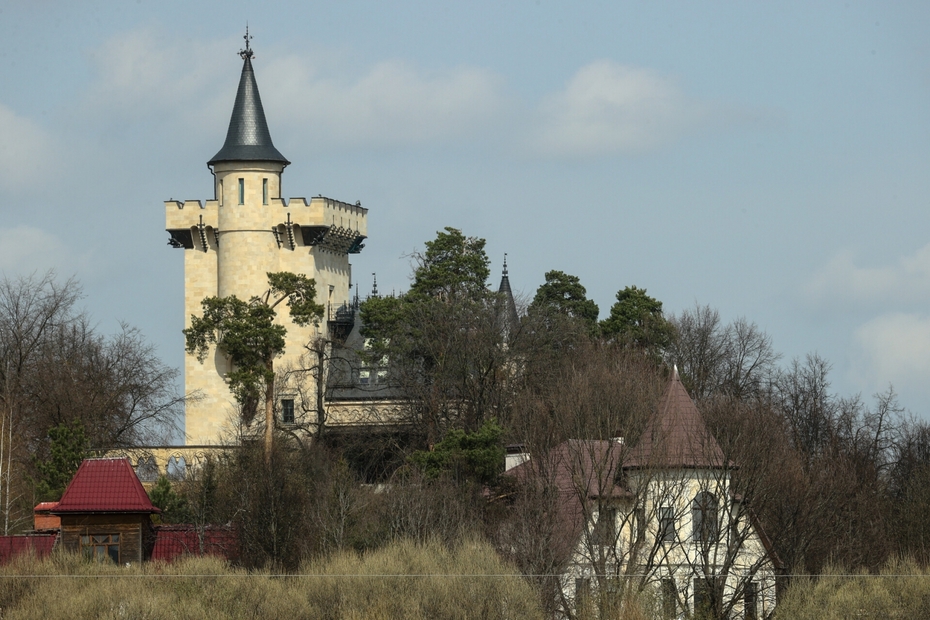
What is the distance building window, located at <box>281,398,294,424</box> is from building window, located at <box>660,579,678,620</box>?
98.9 ft

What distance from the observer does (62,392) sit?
74.2m

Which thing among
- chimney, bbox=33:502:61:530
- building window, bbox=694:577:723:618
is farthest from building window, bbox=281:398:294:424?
building window, bbox=694:577:723:618

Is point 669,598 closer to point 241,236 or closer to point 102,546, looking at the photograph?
point 102,546

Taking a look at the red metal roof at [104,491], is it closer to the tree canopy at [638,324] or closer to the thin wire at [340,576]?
the thin wire at [340,576]

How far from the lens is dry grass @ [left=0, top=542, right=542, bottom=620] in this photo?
44.9 meters

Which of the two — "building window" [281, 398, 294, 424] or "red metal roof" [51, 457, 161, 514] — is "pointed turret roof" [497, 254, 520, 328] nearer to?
"building window" [281, 398, 294, 424]

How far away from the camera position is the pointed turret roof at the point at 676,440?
55266mm

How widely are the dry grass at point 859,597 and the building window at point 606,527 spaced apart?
5.66 m

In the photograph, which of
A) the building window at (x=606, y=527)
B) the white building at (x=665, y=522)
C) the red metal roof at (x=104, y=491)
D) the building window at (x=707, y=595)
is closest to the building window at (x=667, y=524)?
the white building at (x=665, y=522)

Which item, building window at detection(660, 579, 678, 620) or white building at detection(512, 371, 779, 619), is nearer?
building window at detection(660, 579, 678, 620)

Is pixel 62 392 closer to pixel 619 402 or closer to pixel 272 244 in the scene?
pixel 272 244

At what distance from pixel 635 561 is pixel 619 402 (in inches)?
305

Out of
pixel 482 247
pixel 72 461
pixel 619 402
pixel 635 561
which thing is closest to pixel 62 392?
pixel 72 461

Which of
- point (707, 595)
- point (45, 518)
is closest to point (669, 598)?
point (707, 595)
